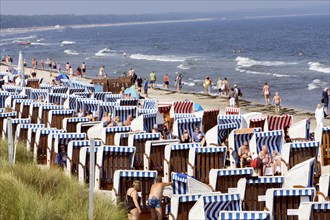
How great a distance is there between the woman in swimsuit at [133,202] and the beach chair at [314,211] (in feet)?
7.92

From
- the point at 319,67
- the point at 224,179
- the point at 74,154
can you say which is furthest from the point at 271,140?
the point at 319,67

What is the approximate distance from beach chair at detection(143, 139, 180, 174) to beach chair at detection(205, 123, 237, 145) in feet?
5.92

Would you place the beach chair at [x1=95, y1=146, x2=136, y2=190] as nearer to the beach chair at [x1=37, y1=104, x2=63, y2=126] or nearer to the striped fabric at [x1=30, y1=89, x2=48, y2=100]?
the beach chair at [x1=37, y1=104, x2=63, y2=126]

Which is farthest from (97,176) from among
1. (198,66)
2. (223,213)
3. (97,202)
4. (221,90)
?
(198,66)

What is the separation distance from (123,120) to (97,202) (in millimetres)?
9125

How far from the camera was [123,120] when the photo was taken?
1909cm

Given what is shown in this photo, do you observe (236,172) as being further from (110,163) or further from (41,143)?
(41,143)

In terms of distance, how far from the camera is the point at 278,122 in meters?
17.3

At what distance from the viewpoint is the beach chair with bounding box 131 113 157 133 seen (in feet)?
55.4

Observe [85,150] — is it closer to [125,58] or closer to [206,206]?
[206,206]

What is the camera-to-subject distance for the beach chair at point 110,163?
12891mm

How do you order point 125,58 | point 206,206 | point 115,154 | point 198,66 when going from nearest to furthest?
point 206,206, point 115,154, point 198,66, point 125,58

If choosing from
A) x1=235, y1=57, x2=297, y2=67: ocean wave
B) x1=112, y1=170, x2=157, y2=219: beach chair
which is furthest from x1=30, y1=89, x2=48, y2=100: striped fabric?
x1=235, y1=57, x2=297, y2=67: ocean wave

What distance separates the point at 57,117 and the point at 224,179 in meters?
7.14
